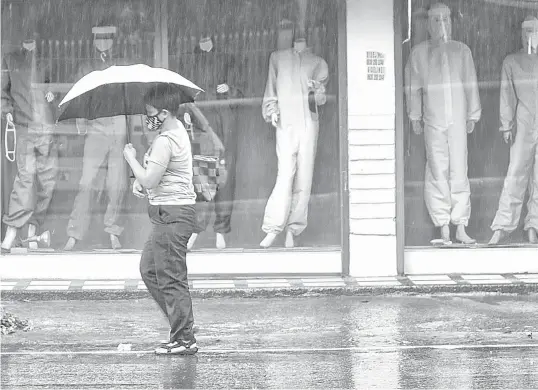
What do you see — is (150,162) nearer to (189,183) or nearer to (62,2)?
(189,183)

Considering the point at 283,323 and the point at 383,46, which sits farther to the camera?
the point at 383,46

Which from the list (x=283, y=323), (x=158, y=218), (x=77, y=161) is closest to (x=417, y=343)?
(x=283, y=323)

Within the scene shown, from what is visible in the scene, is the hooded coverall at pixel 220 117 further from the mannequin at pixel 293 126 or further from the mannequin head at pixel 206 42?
the mannequin at pixel 293 126

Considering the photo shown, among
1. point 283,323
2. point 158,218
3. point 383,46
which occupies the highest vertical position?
point 383,46

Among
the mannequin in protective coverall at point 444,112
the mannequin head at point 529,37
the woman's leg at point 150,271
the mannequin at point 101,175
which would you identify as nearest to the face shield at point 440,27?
the mannequin in protective coverall at point 444,112

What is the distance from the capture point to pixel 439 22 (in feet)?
43.1

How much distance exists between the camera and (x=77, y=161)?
43.3 feet

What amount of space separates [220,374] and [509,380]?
1.85m

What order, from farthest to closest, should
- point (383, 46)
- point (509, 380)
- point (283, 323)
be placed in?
point (383, 46) < point (283, 323) < point (509, 380)

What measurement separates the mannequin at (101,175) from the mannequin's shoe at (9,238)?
554mm

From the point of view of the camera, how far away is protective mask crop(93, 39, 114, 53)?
514 inches

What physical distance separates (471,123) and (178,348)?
5.37 meters

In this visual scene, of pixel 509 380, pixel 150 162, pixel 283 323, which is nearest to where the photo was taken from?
pixel 509 380

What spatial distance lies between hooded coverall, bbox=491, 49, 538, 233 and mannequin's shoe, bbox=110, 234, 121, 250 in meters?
3.88
